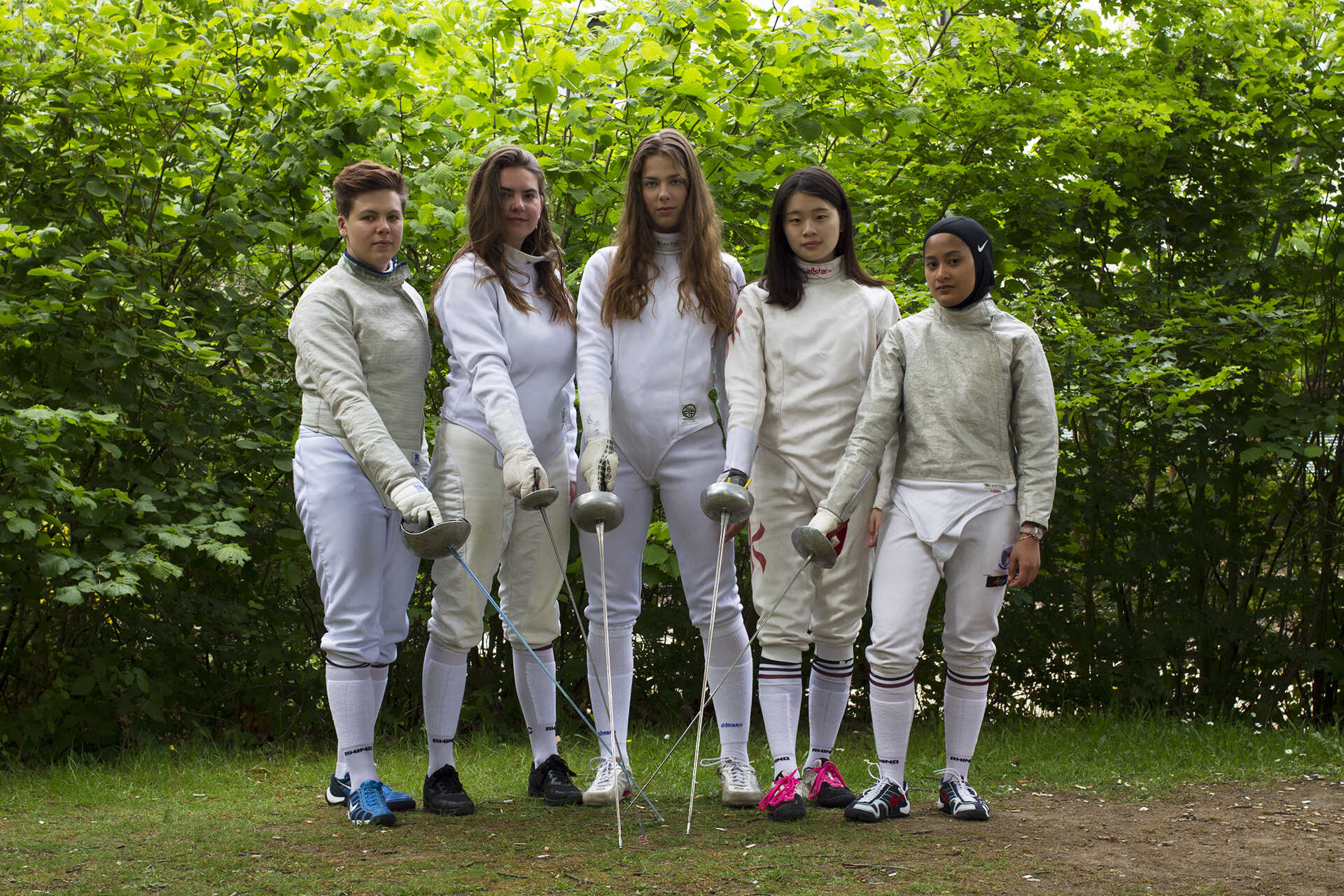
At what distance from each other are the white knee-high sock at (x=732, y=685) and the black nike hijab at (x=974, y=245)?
1034 millimetres

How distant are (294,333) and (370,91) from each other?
1.54 m

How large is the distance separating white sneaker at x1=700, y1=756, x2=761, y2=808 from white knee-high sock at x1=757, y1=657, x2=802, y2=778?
0.08 m

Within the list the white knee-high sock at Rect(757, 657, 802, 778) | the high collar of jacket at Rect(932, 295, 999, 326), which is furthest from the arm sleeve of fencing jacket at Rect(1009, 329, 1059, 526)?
the white knee-high sock at Rect(757, 657, 802, 778)

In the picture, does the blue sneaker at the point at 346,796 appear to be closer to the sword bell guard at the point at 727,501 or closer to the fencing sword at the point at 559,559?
the fencing sword at the point at 559,559

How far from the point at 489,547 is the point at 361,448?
0.42 m

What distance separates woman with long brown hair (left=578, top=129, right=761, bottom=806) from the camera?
3.12 meters

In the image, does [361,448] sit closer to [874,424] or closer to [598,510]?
[598,510]

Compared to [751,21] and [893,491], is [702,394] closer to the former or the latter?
[893,491]

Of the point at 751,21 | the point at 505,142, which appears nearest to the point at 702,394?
the point at 505,142

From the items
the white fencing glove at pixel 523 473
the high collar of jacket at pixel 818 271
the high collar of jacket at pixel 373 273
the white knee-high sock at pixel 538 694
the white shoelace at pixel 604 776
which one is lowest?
the white shoelace at pixel 604 776

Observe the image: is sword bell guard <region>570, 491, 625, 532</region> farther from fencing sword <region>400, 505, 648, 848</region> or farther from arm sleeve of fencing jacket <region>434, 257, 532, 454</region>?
arm sleeve of fencing jacket <region>434, 257, 532, 454</region>

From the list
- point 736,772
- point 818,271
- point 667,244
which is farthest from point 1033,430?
point 736,772

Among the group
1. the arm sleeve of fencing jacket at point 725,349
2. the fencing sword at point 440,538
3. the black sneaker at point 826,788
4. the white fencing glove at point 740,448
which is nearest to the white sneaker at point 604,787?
the fencing sword at point 440,538

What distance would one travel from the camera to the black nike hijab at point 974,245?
304 cm
